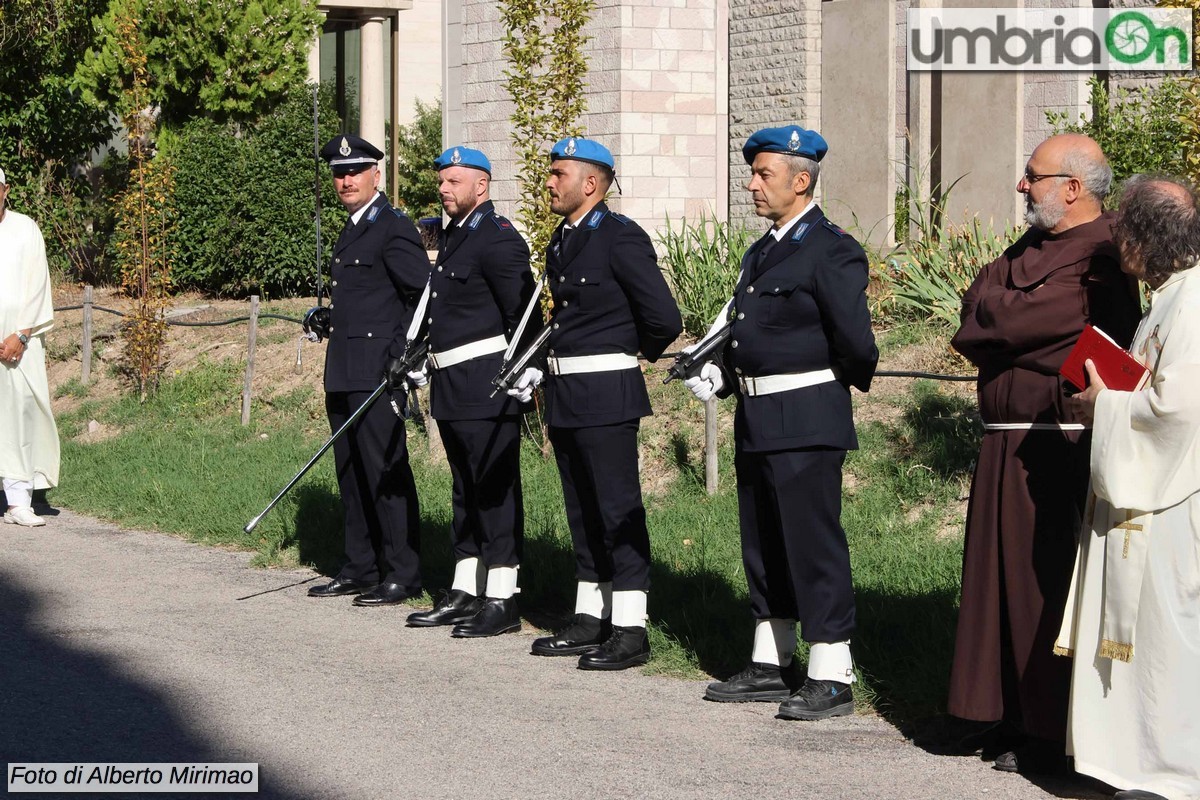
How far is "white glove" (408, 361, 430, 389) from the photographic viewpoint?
7762 mm

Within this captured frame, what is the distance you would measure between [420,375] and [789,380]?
2335 mm

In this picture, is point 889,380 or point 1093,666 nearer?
point 1093,666

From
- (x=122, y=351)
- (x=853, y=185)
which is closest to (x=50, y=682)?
(x=122, y=351)

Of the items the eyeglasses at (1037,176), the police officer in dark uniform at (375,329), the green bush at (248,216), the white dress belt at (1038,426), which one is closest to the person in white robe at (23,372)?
the police officer in dark uniform at (375,329)

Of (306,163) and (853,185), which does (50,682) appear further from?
(306,163)

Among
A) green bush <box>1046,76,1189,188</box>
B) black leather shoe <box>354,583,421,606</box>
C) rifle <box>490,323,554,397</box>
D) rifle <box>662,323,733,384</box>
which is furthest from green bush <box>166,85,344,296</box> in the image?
rifle <box>662,323,733,384</box>

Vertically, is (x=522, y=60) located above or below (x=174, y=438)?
above

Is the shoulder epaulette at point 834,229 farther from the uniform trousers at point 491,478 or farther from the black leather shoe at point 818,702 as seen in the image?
the uniform trousers at point 491,478

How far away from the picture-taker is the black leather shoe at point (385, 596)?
816 cm

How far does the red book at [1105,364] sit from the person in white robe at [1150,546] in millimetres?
35

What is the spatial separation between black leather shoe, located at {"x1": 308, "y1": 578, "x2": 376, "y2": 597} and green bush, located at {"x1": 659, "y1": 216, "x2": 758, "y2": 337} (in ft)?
14.7

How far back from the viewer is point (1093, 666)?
5.01 metres

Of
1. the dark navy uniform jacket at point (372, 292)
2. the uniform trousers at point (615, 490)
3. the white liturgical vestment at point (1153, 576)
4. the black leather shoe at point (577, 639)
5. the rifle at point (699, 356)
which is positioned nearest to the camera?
the white liturgical vestment at point (1153, 576)

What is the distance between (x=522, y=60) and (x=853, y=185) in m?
6.83
